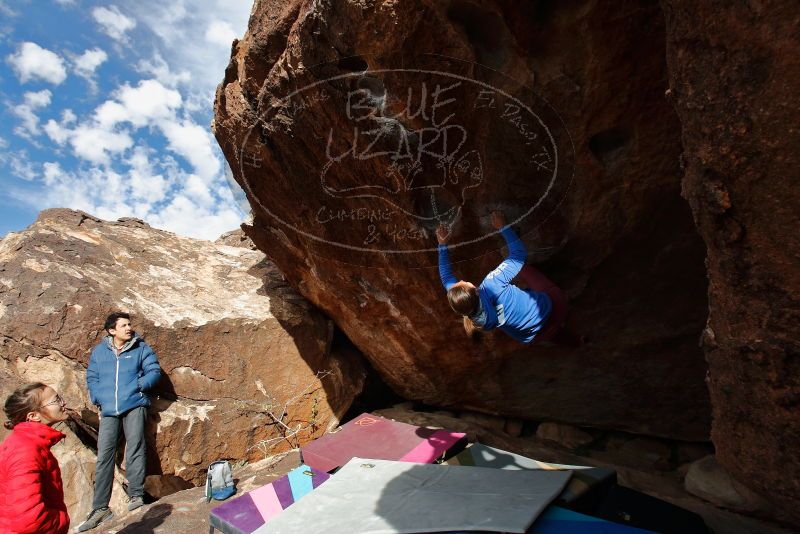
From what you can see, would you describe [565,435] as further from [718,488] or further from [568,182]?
[568,182]

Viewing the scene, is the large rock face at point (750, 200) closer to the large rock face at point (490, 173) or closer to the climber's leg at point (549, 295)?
the large rock face at point (490, 173)

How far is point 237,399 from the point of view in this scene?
14.6 feet

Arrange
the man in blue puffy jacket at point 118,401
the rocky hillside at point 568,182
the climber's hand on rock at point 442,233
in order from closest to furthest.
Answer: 1. the rocky hillside at point 568,182
2. the climber's hand on rock at point 442,233
3. the man in blue puffy jacket at point 118,401

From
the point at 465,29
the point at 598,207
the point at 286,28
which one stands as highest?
the point at 286,28

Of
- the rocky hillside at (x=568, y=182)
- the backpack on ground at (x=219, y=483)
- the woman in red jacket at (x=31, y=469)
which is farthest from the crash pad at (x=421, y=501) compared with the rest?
the backpack on ground at (x=219, y=483)

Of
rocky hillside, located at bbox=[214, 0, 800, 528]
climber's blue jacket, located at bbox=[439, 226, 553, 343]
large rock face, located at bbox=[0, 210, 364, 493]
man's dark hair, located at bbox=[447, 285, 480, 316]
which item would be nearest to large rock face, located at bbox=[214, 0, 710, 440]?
rocky hillside, located at bbox=[214, 0, 800, 528]

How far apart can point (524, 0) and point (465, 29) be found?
1.11 ft

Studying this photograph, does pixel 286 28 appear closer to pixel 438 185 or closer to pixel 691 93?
pixel 438 185

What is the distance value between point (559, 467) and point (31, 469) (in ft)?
9.57

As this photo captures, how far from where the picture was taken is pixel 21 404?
2482 mm

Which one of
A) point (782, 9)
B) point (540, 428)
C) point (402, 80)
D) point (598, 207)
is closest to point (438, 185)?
point (402, 80)

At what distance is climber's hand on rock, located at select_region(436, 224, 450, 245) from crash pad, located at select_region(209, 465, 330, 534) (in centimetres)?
181

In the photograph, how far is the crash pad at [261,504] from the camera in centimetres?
267

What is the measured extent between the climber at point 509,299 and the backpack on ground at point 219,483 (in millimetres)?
2366
